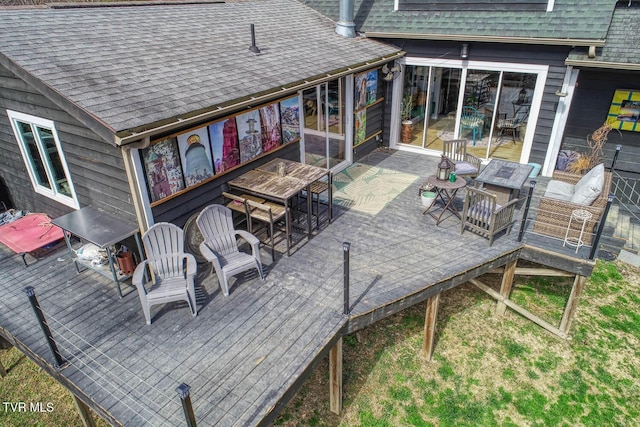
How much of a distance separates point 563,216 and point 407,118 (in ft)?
17.1

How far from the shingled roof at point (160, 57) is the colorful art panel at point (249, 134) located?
1.84ft

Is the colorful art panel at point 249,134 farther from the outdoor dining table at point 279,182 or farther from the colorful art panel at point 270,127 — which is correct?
the outdoor dining table at point 279,182

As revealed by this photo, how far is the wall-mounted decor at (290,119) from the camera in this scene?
7560 millimetres

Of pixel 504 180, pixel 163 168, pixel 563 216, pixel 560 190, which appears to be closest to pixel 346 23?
pixel 504 180

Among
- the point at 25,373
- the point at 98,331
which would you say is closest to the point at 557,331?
the point at 98,331

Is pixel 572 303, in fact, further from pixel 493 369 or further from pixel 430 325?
pixel 430 325

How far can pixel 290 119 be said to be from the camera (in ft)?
25.5

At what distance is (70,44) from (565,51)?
8462 mm

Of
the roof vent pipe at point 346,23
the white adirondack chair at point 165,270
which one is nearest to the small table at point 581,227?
the white adirondack chair at point 165,270

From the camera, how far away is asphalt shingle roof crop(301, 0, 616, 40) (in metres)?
7.77

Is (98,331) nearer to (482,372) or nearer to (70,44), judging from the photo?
(70,44)

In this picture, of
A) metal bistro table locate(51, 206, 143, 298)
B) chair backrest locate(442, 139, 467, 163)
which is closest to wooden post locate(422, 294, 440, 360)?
chair backrest locate(442, 139, 467, 163)

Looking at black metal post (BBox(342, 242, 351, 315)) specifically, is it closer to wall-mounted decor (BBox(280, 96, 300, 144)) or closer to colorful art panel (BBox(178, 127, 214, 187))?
colorful art panel (BBox(178, 127, 214, 187))

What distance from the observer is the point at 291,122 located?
7.80 metres
